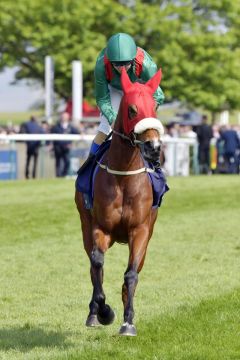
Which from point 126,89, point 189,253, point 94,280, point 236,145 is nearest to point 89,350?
point 94,280

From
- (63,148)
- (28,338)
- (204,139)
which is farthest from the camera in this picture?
(204,139)

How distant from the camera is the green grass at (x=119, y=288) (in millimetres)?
7227

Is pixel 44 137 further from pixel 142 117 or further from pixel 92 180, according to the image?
pixel 142 117

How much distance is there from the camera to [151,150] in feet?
22.3

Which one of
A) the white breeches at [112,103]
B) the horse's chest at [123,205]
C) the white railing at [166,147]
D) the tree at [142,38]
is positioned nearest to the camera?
the horse's chest at [123,205]

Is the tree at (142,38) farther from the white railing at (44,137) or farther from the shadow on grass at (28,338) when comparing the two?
the shadow on grass at (28,338)

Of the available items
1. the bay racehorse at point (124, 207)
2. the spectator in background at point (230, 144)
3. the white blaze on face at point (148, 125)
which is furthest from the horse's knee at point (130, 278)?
the spectator in background at point (230, 144)

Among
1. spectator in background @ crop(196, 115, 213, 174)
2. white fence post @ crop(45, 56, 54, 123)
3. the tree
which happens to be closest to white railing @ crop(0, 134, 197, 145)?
white fence post @ crop(45, 56, 54, 123)

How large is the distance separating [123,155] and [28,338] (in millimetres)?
1565

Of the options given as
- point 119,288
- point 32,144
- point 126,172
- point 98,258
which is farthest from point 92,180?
point 32,144

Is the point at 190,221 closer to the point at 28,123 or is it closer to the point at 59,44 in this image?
the point at 28,123

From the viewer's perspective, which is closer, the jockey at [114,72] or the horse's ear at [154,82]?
the horse's ear at [154,82]

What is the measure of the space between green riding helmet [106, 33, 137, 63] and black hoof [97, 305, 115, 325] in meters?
1.85

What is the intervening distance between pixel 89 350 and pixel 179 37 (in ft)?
153
